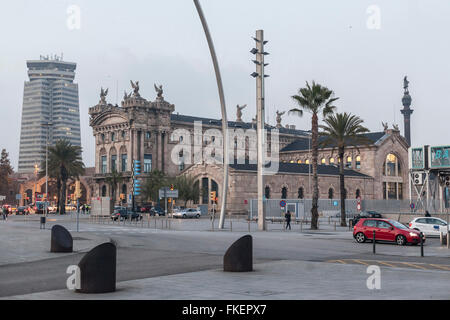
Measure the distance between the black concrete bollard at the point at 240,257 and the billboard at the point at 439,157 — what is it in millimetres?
31218

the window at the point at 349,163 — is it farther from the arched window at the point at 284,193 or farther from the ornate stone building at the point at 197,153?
the arched window at the point at 284,193

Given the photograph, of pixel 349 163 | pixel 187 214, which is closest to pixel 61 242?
pixel 187 214

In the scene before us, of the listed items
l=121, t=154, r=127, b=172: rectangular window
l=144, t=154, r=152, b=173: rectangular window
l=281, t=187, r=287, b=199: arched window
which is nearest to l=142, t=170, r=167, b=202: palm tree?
l=144, t=154, r=152, b=173: rectangular window

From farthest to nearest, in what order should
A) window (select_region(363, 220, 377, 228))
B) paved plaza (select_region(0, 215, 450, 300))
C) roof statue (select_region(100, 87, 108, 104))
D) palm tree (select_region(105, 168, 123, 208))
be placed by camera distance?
1. roof statue (select_region(100, 87, 108, 104))
2. palm tree (select_region(105, 168, 123, 208))
3. window (select_region(363, 220, 377, 228))
4. paved plaza (select_region(0, 215, 450, 300))

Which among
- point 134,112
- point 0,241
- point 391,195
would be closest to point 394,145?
point 391,195

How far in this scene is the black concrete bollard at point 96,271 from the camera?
1165cm

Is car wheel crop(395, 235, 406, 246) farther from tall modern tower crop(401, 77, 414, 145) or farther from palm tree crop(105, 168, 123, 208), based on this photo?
tall modern tower crop(401, 77, 414, 145)

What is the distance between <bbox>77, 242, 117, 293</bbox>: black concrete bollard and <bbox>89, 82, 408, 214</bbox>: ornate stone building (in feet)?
230

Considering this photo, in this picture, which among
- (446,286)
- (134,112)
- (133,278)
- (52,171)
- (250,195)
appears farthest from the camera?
(134,112)

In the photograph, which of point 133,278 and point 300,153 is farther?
point 300,153

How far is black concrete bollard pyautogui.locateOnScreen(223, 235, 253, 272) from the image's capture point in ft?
50.2
